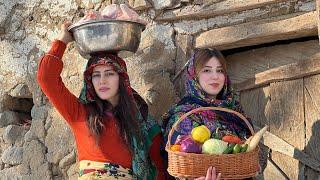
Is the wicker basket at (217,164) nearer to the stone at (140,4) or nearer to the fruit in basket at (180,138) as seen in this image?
the fruit in basket at (180,138)

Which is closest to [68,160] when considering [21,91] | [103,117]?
[21,91]

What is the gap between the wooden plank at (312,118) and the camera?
11.0 ft

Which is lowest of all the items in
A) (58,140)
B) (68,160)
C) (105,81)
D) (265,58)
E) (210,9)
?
(68,160)

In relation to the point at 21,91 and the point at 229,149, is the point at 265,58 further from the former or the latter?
the point at 21,91

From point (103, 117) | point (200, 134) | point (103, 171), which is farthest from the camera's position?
point (103, 117)

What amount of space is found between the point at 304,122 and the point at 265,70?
38 centimetres

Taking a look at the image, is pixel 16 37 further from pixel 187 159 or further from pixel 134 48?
pixel 187 159

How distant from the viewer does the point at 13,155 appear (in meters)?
4.05

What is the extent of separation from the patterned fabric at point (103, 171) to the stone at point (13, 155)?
3.38 ft

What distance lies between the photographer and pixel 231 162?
2.74 m

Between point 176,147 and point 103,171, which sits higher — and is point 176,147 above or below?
above

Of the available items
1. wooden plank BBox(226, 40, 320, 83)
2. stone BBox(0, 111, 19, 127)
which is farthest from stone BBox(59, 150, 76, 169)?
wooden plank BBox(226, 40, 320, 83)

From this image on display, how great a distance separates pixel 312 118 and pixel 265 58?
471 mm

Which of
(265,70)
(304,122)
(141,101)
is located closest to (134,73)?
(141,101)
